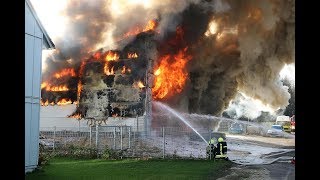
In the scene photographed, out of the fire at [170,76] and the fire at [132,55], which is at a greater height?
the fire at [132,55]

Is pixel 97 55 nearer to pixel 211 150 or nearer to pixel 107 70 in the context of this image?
pixel 107 70

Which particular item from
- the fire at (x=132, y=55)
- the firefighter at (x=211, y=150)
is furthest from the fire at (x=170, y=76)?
the firefighter at (x=211, y=150)

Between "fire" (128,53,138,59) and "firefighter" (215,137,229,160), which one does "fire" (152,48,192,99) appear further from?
"firefighter" (215,137,229,160)

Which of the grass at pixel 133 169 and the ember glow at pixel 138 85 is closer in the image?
the grass at pixel 133 169

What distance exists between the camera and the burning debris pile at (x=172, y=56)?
7.72 metres

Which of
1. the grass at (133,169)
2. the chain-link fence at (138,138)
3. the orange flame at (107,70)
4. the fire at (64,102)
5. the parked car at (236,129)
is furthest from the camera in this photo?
the fire at (64,102)

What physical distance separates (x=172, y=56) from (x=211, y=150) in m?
1.76

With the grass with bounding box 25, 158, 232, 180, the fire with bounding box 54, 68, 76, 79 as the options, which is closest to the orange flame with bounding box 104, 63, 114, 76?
the fire with bounding box 54, 68, 76, 79

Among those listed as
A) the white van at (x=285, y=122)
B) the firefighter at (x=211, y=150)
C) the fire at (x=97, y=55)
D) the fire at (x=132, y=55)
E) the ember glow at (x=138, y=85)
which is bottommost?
the firefighter at (x=211, y=150)

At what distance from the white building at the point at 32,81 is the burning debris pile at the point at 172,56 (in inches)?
14.1

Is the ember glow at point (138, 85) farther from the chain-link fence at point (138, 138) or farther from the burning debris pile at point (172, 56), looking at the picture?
the chain-link fence at point (138, 138)

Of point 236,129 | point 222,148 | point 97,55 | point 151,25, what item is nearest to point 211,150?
point 222,148

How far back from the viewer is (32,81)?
8688mm
